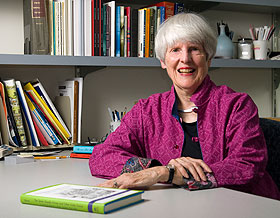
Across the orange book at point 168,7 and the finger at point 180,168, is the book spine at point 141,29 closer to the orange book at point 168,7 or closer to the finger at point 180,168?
the orange book at point 168,7

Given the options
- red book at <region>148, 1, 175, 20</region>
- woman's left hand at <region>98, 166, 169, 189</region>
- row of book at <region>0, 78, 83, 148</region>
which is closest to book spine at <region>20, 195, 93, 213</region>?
woman's left hand at <region>98, 166, 169, 189</region>

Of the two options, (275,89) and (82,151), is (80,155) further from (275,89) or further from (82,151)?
(275,89)

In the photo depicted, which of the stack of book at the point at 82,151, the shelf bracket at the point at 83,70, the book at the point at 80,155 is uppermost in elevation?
the shelf bracket at the point at 83,70

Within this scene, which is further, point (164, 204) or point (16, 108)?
point (16, 108)

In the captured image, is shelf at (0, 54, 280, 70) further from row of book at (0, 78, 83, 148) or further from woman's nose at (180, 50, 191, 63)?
woman's nose at (180, 50, 191, 63)

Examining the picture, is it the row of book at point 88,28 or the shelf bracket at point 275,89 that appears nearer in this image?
the row of book at point 88,28

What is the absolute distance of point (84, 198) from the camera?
1050mm

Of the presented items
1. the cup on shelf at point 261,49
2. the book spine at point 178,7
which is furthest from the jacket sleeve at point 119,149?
the cup on shelf at point 261,49

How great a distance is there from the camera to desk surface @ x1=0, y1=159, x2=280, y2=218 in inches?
39.5

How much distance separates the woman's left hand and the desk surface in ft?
0.09

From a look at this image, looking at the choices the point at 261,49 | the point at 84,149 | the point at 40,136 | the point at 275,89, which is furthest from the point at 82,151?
the point at 275,89

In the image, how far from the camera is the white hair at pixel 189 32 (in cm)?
160

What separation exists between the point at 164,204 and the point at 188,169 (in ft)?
0.81

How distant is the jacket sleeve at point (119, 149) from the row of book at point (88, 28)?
24.4 inches
